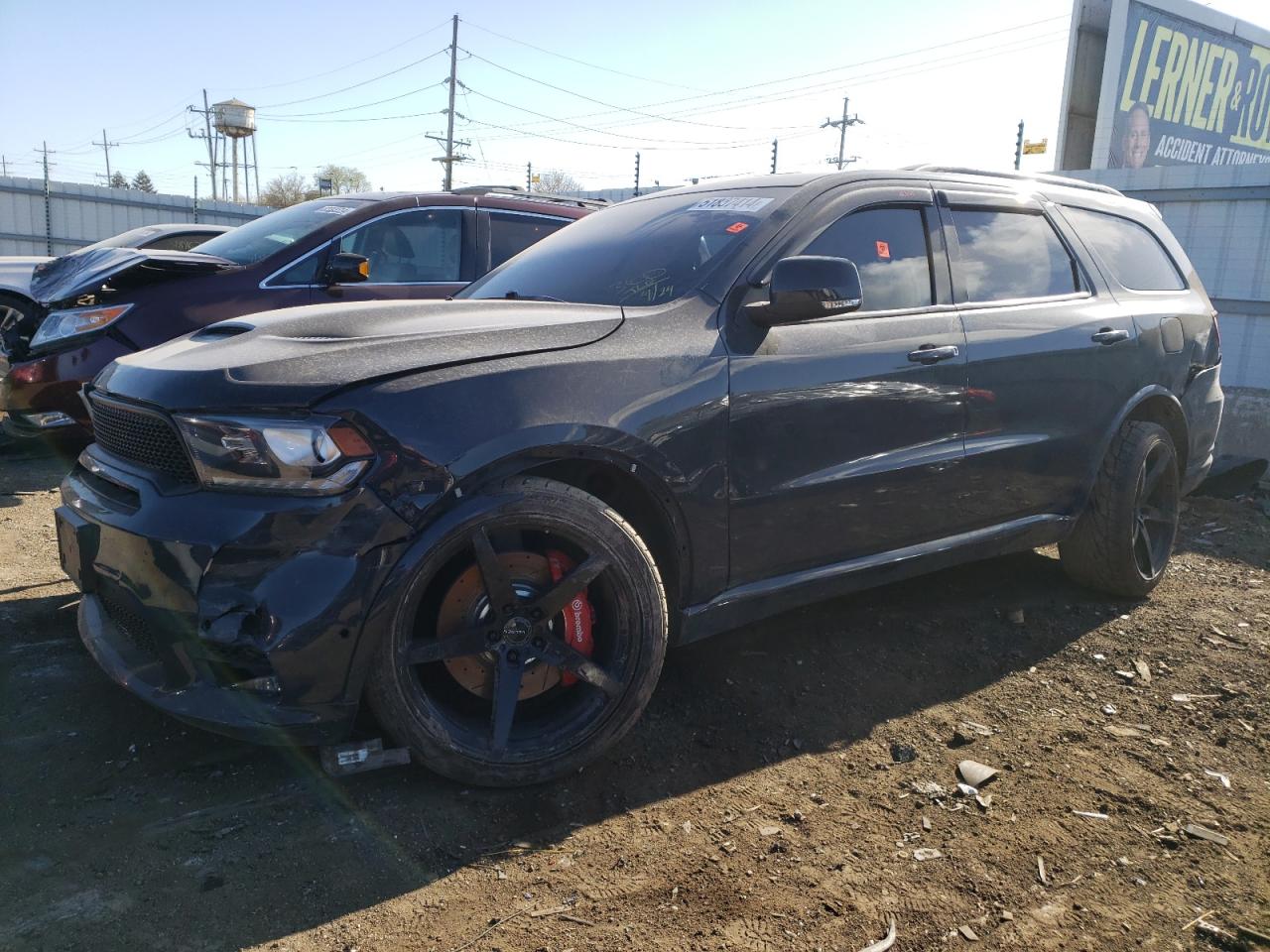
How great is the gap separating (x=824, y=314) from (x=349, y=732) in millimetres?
1880

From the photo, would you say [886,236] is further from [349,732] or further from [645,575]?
[349,732]

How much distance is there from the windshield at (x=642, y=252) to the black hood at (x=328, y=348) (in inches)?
9.7

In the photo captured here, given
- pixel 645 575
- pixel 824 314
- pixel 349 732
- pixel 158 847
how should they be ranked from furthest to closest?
pixel 824 314
pixel 645 575
pixel 349 732
pixel 158 847

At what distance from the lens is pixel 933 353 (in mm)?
3459

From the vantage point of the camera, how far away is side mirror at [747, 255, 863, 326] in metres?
2.94

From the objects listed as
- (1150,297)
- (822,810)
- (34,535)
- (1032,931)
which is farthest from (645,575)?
(34,535)

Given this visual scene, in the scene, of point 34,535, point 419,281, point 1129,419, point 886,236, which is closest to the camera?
point 886,236

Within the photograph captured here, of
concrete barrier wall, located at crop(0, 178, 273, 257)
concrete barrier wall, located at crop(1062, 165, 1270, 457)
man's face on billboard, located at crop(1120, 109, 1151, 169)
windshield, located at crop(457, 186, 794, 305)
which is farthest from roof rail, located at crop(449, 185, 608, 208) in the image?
concrete barrier wall, located at crop(0, 178, 273, 257)

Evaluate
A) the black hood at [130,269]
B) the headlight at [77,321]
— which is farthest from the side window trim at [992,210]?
the headlight at [77,321]

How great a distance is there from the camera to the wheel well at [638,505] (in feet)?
9.16

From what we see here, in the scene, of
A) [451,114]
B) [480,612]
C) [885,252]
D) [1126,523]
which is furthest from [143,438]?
[451,114]

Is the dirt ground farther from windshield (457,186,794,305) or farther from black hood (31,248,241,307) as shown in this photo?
black hood (31,248,241,307)

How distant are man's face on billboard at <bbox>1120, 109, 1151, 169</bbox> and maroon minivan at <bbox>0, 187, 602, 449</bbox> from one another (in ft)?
54.5

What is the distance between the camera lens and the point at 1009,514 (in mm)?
3896
